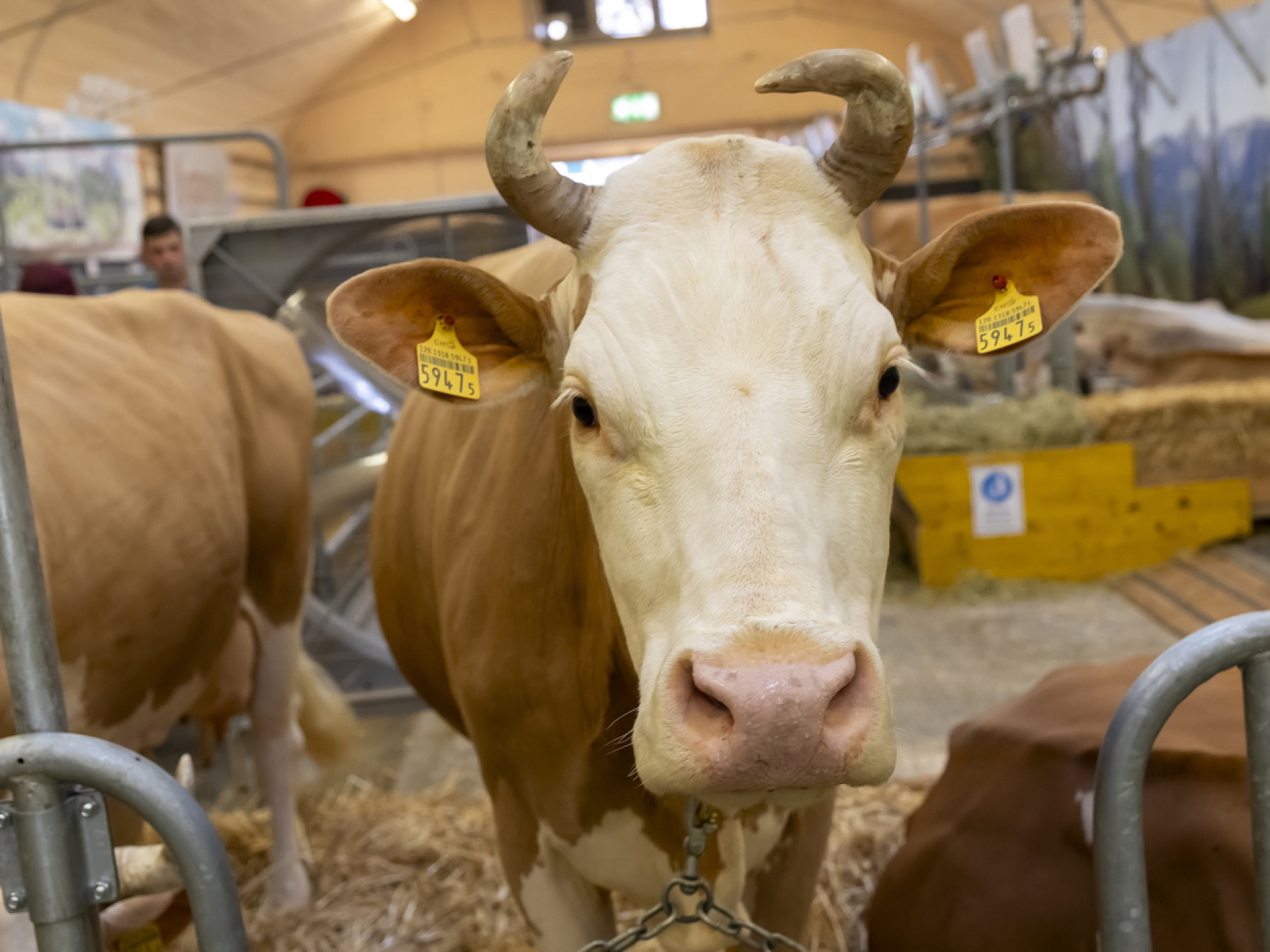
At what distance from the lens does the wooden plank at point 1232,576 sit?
445 centimetres

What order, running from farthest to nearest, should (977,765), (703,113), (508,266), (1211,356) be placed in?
(703,113), (1211,356), (508,266), (977,765)

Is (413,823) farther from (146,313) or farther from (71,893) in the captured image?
(71,893)

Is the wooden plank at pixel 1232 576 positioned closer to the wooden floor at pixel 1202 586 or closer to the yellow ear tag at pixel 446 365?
the wooden floor at pixel 1202 586

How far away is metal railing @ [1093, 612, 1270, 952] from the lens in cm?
99

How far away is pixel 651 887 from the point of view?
165cm

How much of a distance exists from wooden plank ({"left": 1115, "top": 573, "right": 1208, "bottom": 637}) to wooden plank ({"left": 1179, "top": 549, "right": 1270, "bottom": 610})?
223 millimetres

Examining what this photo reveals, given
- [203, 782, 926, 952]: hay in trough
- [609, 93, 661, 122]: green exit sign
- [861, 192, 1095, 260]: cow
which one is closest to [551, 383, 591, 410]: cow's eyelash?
[203, 782, 926, 952]: hay in trough

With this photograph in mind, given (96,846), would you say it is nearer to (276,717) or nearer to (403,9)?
(276,717)

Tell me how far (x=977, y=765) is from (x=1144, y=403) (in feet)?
13.4

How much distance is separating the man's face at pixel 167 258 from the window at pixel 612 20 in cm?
964

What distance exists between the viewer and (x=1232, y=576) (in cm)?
477

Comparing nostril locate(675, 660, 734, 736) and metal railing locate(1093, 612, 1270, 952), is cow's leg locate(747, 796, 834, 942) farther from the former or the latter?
nostril locate(675, 660, 734, 736)

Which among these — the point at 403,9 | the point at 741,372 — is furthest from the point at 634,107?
the point at 741,372

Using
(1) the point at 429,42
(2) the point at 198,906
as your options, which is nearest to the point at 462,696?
(2) the point at 198,906
